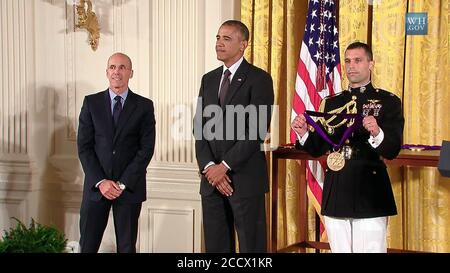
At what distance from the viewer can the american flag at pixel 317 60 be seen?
17.1 ft

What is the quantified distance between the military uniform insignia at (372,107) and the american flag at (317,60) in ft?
4.70

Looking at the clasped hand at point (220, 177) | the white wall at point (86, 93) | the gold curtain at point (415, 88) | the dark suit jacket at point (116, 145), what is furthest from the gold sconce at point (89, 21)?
the clasped hand at point (220, 177)

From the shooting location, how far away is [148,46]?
561 centimetres

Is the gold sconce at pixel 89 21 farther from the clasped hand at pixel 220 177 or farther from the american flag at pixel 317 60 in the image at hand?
the clasped hand at pixel 220 177

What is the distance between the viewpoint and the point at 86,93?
5.84 metres

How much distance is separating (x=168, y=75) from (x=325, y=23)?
50.0 inches

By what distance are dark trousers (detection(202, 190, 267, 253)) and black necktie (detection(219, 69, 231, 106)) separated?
1.80 feet

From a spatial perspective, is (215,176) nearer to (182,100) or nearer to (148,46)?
(182,100)

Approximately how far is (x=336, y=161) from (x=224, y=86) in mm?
892

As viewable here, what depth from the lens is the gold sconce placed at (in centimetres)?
574

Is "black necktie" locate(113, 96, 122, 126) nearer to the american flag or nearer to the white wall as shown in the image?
the white wall
